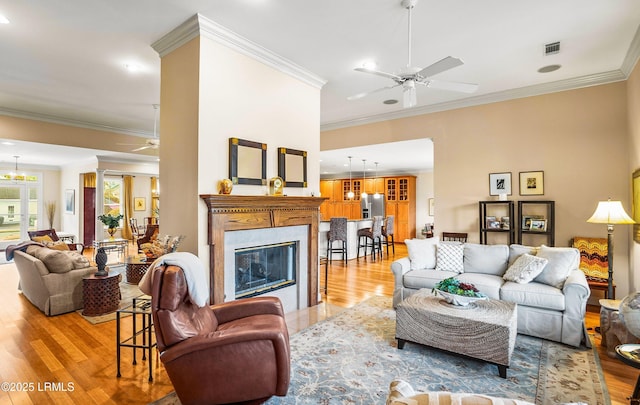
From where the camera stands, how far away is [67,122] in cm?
624

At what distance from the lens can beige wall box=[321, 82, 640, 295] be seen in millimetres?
4227

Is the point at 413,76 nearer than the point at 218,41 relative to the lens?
Yes

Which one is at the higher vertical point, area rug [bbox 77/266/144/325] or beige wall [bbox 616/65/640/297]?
beige wall [bbox 616/65/640/297]

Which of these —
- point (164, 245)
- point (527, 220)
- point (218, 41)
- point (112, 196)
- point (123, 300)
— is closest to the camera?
point (164, 245)

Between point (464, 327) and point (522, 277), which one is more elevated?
point (522, 277)

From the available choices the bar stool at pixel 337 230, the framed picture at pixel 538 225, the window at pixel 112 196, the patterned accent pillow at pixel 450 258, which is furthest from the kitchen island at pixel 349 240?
the window at pixel 112 196

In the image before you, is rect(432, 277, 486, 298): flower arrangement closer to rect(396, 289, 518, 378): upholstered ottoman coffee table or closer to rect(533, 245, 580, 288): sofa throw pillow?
rect(396, 289, 518, 378): upholstered ottoman coffee table

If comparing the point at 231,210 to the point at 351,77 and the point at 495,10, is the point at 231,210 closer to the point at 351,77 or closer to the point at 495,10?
the point at 351,77

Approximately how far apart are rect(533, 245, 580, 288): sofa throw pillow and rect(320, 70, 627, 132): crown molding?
240cm

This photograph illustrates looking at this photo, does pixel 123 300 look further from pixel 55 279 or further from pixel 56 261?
pixel 56 261

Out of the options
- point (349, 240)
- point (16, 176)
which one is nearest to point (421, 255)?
point (349, 240)

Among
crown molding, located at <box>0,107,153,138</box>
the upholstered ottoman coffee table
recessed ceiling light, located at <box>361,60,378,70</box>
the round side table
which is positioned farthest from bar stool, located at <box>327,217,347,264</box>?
the round side table

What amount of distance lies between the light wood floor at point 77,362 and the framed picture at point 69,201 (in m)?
5.85

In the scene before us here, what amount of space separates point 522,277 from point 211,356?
3255mm
